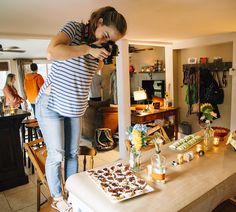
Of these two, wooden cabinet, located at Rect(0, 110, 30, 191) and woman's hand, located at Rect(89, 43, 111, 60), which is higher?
woman's hand, located at Rect(89, 43, 111, 60)

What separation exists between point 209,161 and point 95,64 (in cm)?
96

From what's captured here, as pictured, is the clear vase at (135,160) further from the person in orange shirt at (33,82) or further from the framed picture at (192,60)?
the framed picture at (192,60)

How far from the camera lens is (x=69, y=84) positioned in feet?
3.96

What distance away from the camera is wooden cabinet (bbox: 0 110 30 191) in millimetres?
2641

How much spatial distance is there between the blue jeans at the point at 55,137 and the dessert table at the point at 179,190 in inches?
5.6

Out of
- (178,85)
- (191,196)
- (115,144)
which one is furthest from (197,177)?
(178,85)

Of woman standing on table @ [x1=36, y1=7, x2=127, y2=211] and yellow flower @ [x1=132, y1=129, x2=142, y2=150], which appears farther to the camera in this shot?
yellow flower @ [x1=132, y1=129, x2=142, y2=150]

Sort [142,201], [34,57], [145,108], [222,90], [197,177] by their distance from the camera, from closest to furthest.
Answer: [142,201] < [197,177] < [222,90] < [145,108] < [34,57]

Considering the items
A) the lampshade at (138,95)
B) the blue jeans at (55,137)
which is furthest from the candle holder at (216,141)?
the lampshade at (138,95)

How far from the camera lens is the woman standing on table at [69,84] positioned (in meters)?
1.12

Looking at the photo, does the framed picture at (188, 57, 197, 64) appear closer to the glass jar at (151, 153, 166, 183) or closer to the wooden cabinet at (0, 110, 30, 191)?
the wooden cabinet at (0, 110, 30, 191)

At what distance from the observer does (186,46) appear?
425 centimetres

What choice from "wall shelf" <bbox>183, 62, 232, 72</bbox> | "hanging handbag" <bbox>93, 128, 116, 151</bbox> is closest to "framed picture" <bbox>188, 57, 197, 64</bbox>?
"wall shelf" <bbox>183, 62, 232, 72</bbox>

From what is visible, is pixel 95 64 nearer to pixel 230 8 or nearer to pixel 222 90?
pixel 230 8
